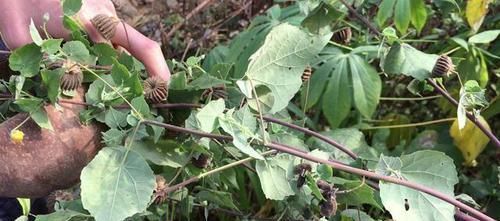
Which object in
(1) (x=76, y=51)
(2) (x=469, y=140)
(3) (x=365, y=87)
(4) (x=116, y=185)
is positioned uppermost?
(1) (x=76, y=51)

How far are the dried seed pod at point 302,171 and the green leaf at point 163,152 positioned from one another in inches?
5.4

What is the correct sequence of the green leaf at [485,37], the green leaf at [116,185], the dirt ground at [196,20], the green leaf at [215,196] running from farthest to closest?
1. the dirt ground at [196,20]
2. the green leaf at [485,37]
3. the green leaf at [215,196]
4. the green leaf at [116,185]

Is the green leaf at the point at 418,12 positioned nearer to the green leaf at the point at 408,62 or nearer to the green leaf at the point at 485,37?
the green leaf at the point at 485,37

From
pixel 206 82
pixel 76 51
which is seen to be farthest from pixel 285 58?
pixel 76 51

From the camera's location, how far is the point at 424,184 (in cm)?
73

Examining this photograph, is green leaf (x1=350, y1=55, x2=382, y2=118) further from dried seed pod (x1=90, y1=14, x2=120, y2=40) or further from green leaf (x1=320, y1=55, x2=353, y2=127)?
dried seed pod (x1=90, y1=14, x2=120, y2=40)

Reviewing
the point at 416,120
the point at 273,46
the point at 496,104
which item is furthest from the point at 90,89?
the point at 416,120

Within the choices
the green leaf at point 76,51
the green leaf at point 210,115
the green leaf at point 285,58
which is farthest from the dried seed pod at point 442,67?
the green leaf at point 76,51

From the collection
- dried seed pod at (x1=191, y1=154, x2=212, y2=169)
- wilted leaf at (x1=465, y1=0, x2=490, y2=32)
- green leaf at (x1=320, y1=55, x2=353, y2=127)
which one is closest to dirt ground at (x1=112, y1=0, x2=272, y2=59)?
green leaf at (x1=320, y1=55, x2=353, y2=127)

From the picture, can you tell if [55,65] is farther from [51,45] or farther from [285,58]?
[285,58]

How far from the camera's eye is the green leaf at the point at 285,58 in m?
0.73

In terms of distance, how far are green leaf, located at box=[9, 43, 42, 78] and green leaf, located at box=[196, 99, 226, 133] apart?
17 cm

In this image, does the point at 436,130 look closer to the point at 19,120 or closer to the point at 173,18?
the point at 173,18

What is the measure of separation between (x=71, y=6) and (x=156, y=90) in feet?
0.38
